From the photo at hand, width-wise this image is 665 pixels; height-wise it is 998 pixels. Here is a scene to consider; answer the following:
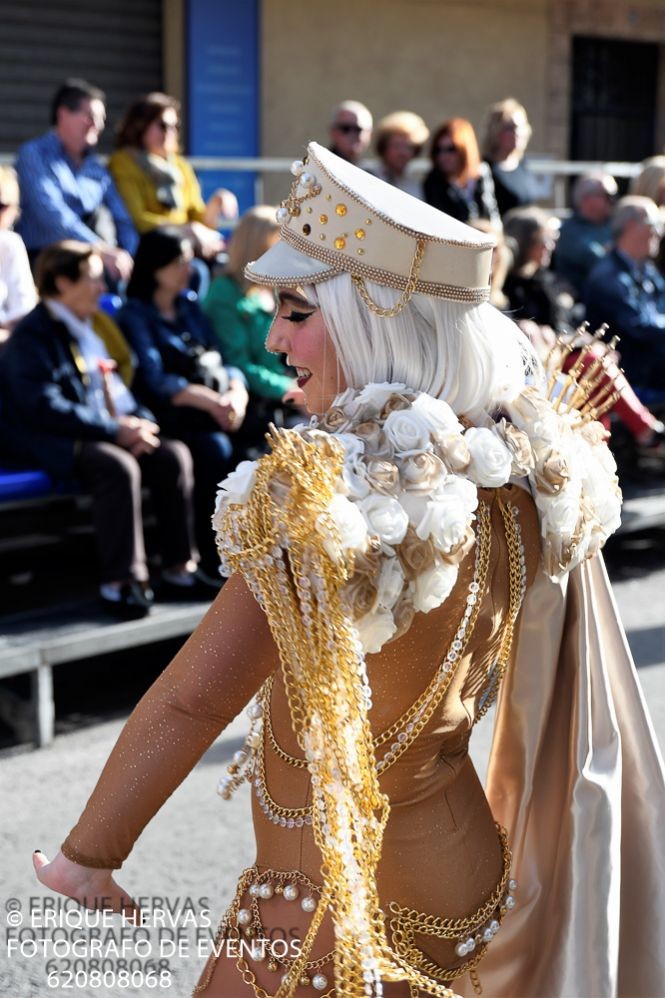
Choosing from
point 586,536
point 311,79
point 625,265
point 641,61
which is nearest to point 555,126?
point 641,61

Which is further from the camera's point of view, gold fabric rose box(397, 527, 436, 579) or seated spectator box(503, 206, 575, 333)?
seated spectator box(503, 206, 575, 333)

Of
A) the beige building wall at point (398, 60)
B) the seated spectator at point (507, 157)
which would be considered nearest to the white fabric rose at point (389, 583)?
the seated spectator at point (507, 157)

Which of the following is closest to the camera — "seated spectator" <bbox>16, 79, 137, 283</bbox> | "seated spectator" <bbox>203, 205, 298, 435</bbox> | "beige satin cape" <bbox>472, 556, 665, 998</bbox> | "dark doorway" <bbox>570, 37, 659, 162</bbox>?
"beige satin cape" <bbox>472, 556, 665, 998</bbox>

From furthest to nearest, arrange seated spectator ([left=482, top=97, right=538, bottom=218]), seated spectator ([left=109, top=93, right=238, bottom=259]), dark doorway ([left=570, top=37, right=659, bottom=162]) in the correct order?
dark doorway ([left=570, top=37, right=659, bottom=162]) → seated spectator ([left=482, top=97, right=538, bottom=218]) → seated spectator ([left=109, top=93, right=238, bottom=259])

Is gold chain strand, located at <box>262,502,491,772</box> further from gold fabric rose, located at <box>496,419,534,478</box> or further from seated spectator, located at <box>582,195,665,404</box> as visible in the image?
seated spectator, located at <box>582,195,665,404</box>

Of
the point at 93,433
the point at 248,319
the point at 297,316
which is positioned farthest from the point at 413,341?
the point at 248,319

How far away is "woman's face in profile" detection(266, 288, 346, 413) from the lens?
1.79 m

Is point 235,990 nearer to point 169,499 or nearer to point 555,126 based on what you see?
point 169,499

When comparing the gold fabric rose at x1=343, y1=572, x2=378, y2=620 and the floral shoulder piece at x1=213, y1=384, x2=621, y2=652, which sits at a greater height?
the floral shoulder piece at x1=213, y1=384, x2=621, y2=652

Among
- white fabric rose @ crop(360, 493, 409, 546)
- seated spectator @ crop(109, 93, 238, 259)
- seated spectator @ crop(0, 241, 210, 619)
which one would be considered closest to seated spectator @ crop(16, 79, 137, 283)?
seated spectator @ crop(109, 93, 238, 259)

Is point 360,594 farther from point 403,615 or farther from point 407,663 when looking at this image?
point 407,663

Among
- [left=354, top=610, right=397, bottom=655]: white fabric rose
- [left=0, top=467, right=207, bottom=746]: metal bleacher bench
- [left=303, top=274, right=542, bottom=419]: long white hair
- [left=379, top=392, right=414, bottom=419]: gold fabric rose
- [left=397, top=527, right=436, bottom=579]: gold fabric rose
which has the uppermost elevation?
[left=303, top=274, right=542, bottom=419]: long white hair

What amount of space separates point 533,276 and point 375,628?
591 cm

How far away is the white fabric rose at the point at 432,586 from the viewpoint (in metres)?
1.65
